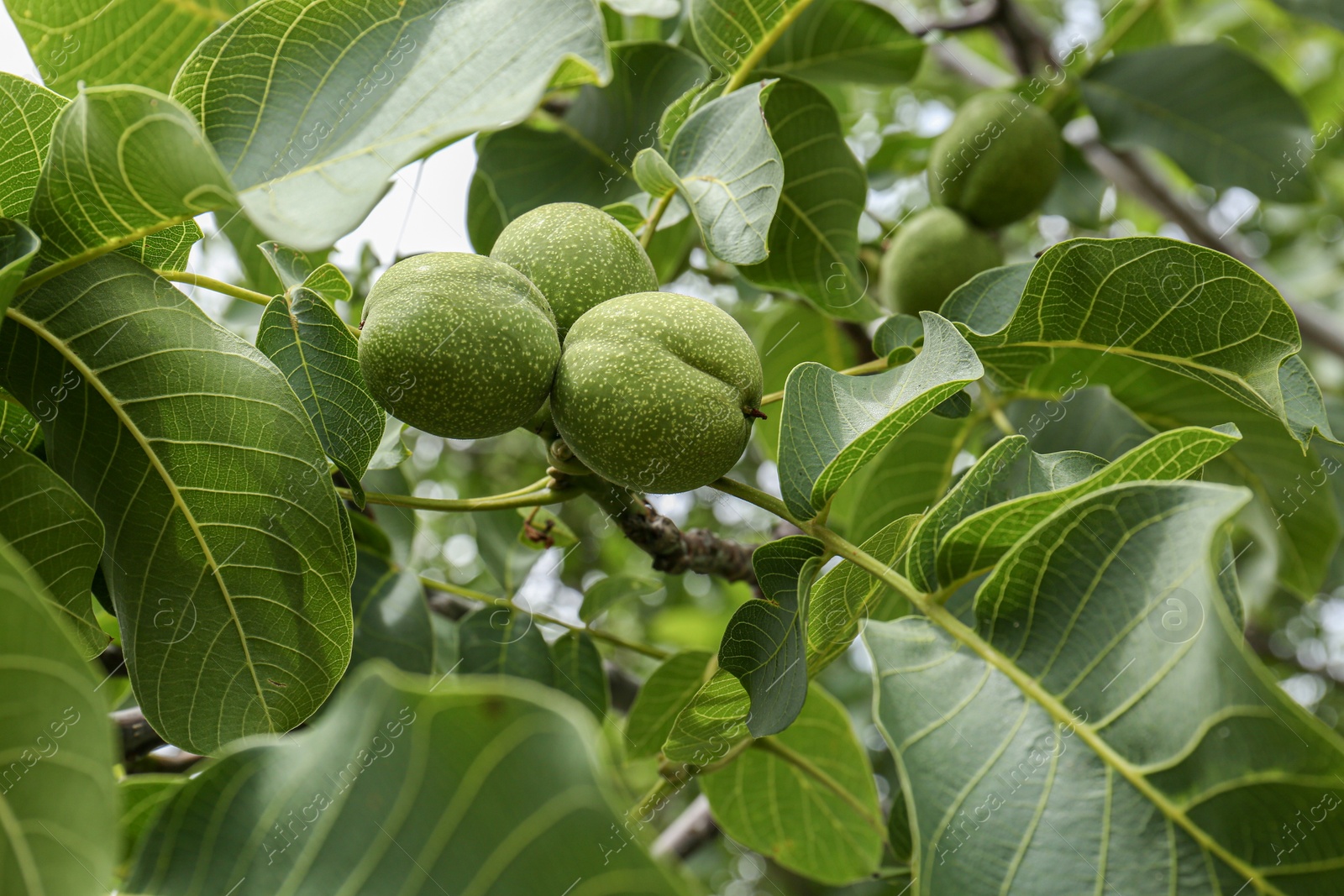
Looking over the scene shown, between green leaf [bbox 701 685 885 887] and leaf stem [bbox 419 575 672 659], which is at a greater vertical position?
leaf stem [bbox 419 575 672 659]

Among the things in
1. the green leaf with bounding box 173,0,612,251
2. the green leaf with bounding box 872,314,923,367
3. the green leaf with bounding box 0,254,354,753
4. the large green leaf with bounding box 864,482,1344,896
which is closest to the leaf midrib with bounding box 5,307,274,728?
the green leaf with bounding box 0,254,354,753

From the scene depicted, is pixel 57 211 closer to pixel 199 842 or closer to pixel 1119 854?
pixel 199 842

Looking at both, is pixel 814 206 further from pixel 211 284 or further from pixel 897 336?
pixel 211 284

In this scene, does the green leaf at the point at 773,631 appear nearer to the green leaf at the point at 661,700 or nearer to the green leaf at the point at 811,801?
the green leaf at the point at 661,700

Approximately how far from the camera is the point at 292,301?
0.95 metres

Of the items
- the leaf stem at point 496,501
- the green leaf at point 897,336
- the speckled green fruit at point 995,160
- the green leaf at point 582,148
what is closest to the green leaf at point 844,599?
the green leaf at point 897,336

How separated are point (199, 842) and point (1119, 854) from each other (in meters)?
0.61

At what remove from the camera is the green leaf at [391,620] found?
1286 millimetres

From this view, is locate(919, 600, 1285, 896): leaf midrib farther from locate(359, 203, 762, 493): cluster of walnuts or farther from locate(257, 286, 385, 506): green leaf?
locate(257, 286, 385, 506): green leaf

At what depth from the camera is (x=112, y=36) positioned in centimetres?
118

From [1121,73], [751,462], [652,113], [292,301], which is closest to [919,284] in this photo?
[652,113]

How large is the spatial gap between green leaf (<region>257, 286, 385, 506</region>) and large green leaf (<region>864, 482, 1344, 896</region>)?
22.1 inches

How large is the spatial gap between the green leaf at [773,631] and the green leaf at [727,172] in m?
0.30

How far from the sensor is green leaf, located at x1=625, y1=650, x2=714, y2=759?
1.38m
